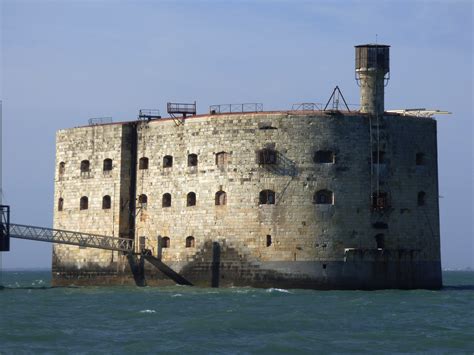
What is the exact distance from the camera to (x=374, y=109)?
185ft

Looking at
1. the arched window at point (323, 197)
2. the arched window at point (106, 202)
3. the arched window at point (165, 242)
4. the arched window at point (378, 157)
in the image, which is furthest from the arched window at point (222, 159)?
the arched window at point (106, 202)

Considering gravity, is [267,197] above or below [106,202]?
below

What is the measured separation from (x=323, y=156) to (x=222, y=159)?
470cm

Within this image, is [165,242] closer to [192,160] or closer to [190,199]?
[190,199]

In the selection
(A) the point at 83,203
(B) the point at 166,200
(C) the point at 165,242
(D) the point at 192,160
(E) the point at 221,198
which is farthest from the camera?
(A) the point at 83,203

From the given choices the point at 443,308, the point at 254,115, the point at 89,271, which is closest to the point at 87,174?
the point at 89,271

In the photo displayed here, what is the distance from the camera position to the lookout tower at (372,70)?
57.1 m

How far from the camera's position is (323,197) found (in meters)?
54.9

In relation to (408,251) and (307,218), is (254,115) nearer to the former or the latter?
(307,218)

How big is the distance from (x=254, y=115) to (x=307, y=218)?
207 inches

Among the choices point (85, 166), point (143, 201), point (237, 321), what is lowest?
point (237, 321)

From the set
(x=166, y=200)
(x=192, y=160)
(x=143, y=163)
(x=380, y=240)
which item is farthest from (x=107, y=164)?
(x=380, y=240)

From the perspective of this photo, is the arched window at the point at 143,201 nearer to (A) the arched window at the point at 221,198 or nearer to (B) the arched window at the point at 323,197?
(A) the arched window at the point at 221,198

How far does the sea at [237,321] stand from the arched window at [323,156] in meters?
5.83
